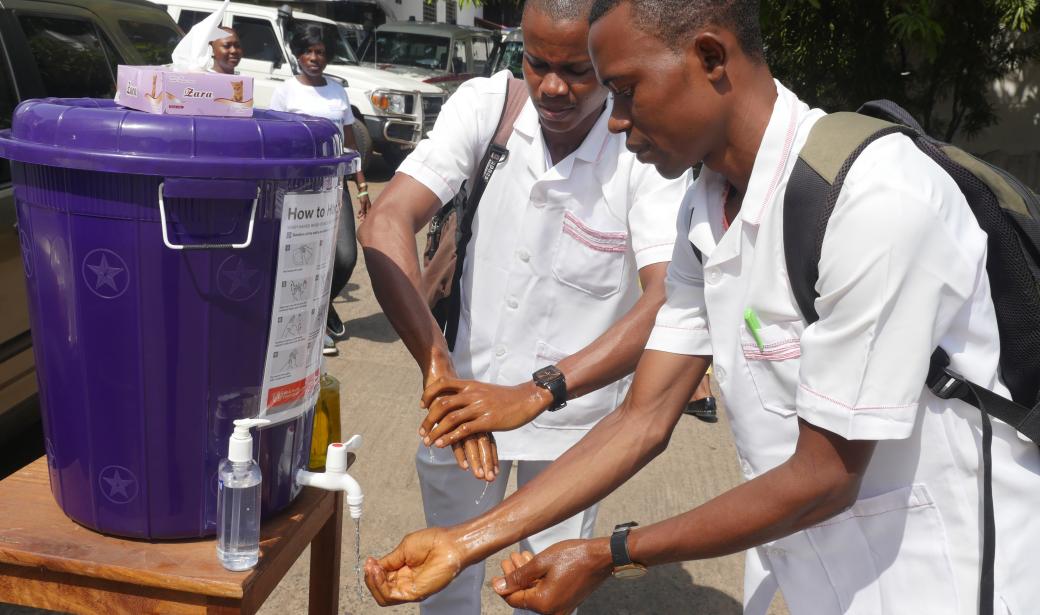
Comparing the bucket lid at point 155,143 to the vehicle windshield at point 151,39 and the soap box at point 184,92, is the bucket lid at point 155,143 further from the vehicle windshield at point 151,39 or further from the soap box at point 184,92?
the vehicle windshield at point 151,39

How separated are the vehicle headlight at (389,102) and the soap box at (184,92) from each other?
11.7 m

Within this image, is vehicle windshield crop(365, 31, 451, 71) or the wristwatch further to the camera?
vehicle windshield crop(365, 31, 451, 71)

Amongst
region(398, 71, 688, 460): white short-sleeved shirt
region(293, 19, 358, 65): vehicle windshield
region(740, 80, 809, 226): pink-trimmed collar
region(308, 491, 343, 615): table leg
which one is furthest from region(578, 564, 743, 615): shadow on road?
region(293, 19, 358, 65): vehicle windshield

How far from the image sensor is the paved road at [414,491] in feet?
12.2

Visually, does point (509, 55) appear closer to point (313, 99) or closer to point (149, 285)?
point (313, 99)

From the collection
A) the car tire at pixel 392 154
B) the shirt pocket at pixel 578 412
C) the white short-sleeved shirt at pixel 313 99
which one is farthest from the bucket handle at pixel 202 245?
the car tire at pixel 392 154

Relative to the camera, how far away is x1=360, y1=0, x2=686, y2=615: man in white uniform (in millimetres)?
2521

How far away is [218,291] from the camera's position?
5.31 ft

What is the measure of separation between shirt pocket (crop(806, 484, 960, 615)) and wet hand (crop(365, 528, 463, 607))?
674mm

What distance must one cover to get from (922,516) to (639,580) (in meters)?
2.38

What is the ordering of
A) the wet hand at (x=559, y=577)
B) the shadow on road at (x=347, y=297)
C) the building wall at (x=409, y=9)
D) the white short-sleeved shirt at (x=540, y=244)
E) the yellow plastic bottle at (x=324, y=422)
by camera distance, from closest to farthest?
the wet hand at (x=559, y=577)
the yellow plastic bottle at (x=324, y=422)
the white short-sleeved shirt at (x=540, y=244)
the shadow on road at (x=347, y=297)
the building wall at (x=409, y=9)

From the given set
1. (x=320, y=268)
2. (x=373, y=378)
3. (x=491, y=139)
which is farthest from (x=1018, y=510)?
(x=373, y=378)

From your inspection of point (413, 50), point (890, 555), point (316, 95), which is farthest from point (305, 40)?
point (413, 50)

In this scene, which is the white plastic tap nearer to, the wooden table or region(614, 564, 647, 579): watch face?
the wooden table
